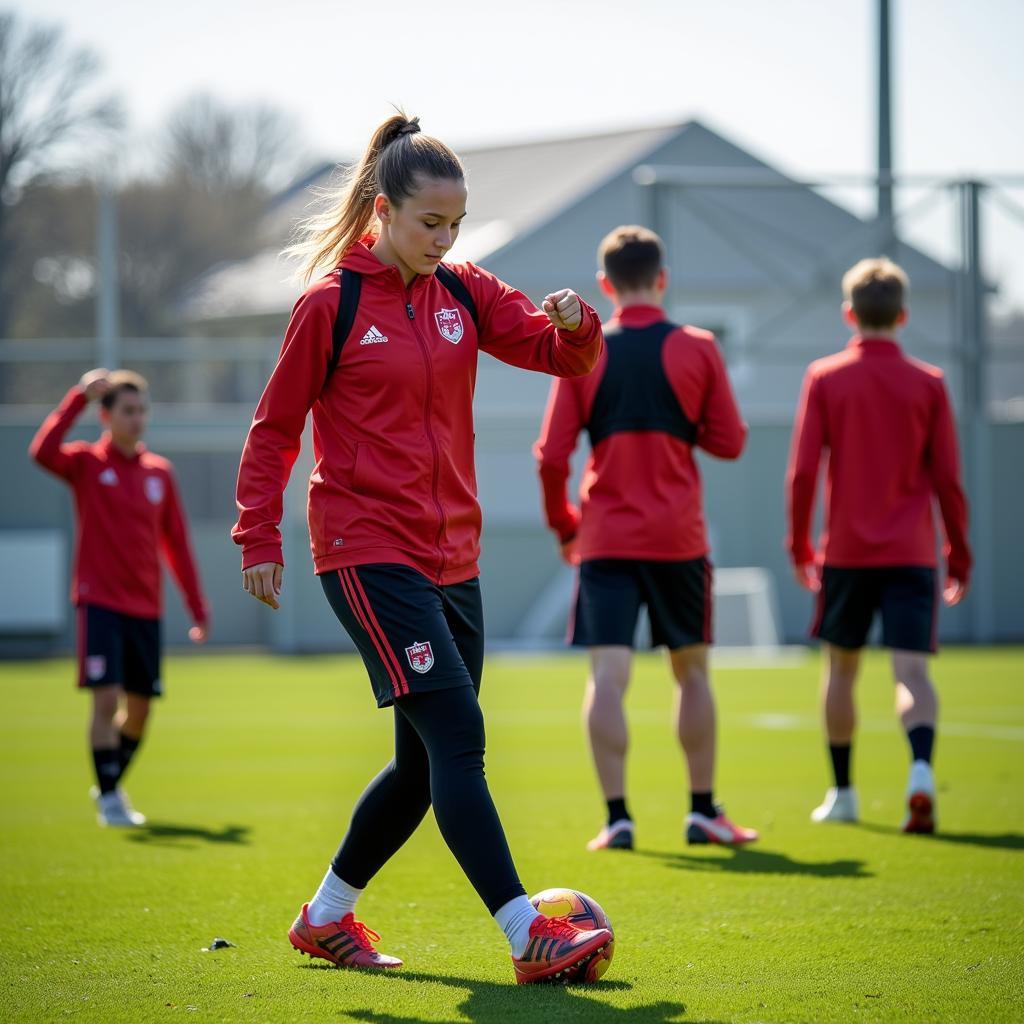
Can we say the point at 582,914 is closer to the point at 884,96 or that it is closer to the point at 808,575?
the point at 808,575

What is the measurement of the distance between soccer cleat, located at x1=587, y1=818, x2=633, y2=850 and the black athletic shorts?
1163mm

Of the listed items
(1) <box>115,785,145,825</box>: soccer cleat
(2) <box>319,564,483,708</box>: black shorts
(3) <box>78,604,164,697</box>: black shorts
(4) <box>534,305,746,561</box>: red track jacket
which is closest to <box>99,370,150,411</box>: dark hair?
(3) <box>78,604,164,697</box>: black shorts

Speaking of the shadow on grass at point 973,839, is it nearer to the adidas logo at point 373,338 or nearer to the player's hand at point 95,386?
the adidas logo at point 373,338

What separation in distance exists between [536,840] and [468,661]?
2434 mm

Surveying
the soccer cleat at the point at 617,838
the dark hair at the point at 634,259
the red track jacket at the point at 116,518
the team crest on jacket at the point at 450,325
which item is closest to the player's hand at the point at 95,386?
the red track jacket at the point at 116,518

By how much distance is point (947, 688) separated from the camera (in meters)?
13.8

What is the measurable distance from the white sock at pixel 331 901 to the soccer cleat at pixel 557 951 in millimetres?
594

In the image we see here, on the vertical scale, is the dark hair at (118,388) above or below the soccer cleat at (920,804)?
above

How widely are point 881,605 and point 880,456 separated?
615 millimetres

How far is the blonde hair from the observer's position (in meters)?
4.29

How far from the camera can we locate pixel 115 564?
788cm

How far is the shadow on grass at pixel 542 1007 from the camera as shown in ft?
12.3

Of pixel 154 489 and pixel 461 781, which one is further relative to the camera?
pixel 154 489

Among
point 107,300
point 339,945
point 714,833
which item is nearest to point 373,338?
point 339,945
